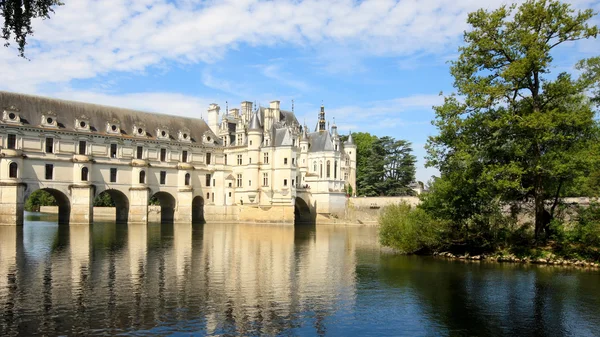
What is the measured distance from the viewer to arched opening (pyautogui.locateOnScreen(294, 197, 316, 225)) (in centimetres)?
6669

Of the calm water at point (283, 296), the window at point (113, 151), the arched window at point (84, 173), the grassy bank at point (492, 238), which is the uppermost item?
the window at point (113, 151)

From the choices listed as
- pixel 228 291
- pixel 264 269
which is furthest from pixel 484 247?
pixel 228 291

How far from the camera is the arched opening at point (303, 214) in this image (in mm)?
66688

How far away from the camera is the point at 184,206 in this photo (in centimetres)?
6031

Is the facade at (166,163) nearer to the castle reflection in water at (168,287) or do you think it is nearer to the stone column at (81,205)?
the stone column at (81,205)

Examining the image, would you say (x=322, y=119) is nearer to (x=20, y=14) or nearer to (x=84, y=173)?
(x=84, y=173)

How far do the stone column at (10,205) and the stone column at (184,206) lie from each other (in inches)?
657

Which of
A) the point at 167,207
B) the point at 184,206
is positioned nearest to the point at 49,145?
Answer: the point at 167,207

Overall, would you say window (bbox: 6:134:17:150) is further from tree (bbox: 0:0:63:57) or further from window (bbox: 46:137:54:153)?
tree (bbox: 0:0:63:57)

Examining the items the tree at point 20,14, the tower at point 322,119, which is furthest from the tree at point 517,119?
the tower at point 322,119

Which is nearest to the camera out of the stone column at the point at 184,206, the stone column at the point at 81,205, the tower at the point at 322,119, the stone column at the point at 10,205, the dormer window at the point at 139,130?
the stone column at the point at 10,205

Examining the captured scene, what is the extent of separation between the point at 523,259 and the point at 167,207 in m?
43.6

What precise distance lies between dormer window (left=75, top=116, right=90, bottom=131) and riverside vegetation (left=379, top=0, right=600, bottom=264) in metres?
36.6

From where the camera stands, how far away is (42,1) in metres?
12.4
